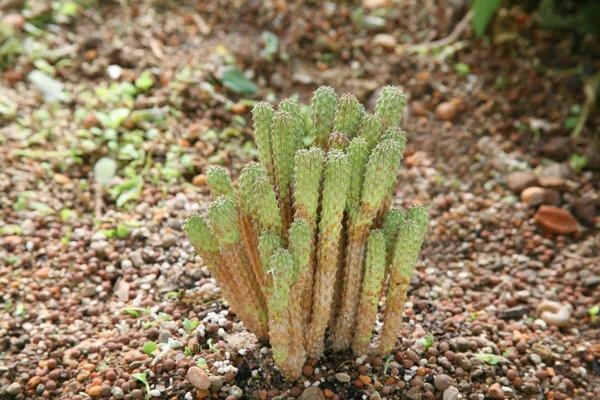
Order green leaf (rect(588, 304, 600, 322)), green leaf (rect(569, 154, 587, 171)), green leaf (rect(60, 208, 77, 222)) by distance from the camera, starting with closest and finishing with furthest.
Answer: green leaf (rect(588, 304, 600, 322)) < green leaf (rect(60, 208, 77, 222)) < green leaf (rect(569, 154, 587, 171))

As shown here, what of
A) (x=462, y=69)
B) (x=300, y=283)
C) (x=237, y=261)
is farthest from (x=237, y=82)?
(x=300, y=283)

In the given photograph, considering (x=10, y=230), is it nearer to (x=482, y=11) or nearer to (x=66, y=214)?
(x=66, y=214)

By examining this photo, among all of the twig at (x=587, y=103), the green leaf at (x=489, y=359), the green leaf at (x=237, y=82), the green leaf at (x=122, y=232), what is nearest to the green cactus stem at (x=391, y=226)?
the green leaf at (x=489, y=359)

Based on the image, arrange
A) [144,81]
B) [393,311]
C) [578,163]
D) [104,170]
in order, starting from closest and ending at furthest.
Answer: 1. [393,311]
2. [104,170]
3. [578,163]
4. [144,81]

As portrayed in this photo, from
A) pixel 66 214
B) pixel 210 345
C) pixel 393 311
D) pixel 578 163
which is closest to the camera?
pixel 393 311

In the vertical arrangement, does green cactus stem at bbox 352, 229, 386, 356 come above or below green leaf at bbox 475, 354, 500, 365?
above

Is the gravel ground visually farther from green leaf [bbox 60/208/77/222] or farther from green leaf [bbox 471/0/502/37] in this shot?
green leaf [bbox 471/0/502/37]

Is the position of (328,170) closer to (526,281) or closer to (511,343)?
(511,343)

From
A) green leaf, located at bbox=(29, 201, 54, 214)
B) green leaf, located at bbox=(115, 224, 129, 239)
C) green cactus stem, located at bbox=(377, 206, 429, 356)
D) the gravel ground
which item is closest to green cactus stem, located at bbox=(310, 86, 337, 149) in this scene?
green cactus stem, located at bbox=(377, 206, 429, 356)
